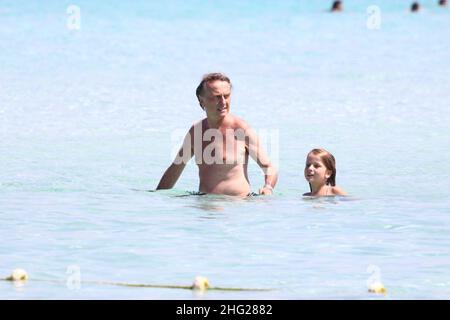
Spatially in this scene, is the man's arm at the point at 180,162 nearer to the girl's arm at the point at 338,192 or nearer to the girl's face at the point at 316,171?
the girl's face at the point at 316,171

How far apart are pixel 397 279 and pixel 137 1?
82.3 feet

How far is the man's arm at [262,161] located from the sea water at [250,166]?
156 mm

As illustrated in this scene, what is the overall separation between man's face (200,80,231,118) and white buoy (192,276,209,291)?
2956mm

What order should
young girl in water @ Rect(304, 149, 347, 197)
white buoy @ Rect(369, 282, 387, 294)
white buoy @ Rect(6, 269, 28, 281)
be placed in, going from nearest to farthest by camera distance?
white buoy @ Rect(369, 282, 387, 294) → white buoy @ Rect(6, 269, 28, 281) → young girl in water @ Rect(304, 149, 347, 197)

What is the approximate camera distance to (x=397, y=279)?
6.47m

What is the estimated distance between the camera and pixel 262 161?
8.99 meters

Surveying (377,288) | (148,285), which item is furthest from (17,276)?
(377,288)

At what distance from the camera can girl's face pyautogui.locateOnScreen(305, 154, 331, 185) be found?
30.4ft

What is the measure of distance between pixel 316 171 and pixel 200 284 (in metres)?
3.25

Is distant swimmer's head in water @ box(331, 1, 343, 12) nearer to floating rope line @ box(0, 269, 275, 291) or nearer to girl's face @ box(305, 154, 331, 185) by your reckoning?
girl's face @ box(305, 154, 331, 185)

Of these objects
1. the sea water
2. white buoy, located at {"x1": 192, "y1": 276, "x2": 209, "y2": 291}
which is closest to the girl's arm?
the sea water

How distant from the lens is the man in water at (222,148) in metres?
9.01

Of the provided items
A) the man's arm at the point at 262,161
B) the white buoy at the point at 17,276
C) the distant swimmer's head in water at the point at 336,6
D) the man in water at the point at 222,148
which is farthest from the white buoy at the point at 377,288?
the distant swimmer's head in water at the point at 336,6
